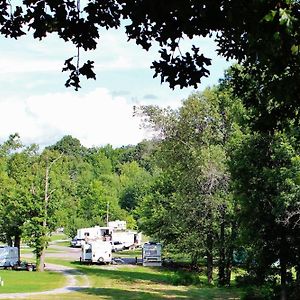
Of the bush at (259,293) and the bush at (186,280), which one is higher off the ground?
the bush at (259,293)

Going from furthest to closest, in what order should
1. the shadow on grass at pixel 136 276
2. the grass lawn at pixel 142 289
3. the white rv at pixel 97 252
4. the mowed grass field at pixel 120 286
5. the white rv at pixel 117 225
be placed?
the white rv at pixel 117 225
the white rv at pixel 97 252
the shadow on grass at pixel 136 276
the mowed grass field at pixel 120 286
the grass lawn at pixel 142 289

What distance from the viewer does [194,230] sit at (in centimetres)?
3356

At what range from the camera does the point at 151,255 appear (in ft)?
161

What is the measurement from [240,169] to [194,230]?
12286 mm

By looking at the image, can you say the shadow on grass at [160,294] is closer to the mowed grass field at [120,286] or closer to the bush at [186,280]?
the mowed grass field at [120,286]

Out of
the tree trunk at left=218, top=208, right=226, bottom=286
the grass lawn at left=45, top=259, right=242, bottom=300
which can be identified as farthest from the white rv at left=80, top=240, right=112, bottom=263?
the tree trunk at left=218, top=208, right=226, bottom=286

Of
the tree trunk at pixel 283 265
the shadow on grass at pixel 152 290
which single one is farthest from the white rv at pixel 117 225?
the tree trunk at pixel 283 265

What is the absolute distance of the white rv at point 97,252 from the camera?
5044 centimetres

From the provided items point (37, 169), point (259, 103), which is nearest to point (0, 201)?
point (37, 169)

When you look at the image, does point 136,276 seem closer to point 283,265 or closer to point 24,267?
point 24,267

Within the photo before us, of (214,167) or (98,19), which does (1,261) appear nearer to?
(214,167)

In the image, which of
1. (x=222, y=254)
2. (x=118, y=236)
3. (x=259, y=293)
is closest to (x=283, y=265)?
(x=259, y=293)

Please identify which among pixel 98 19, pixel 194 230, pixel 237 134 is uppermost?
pixel 237 134

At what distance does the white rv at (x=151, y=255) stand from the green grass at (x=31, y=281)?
1075 centimetres
